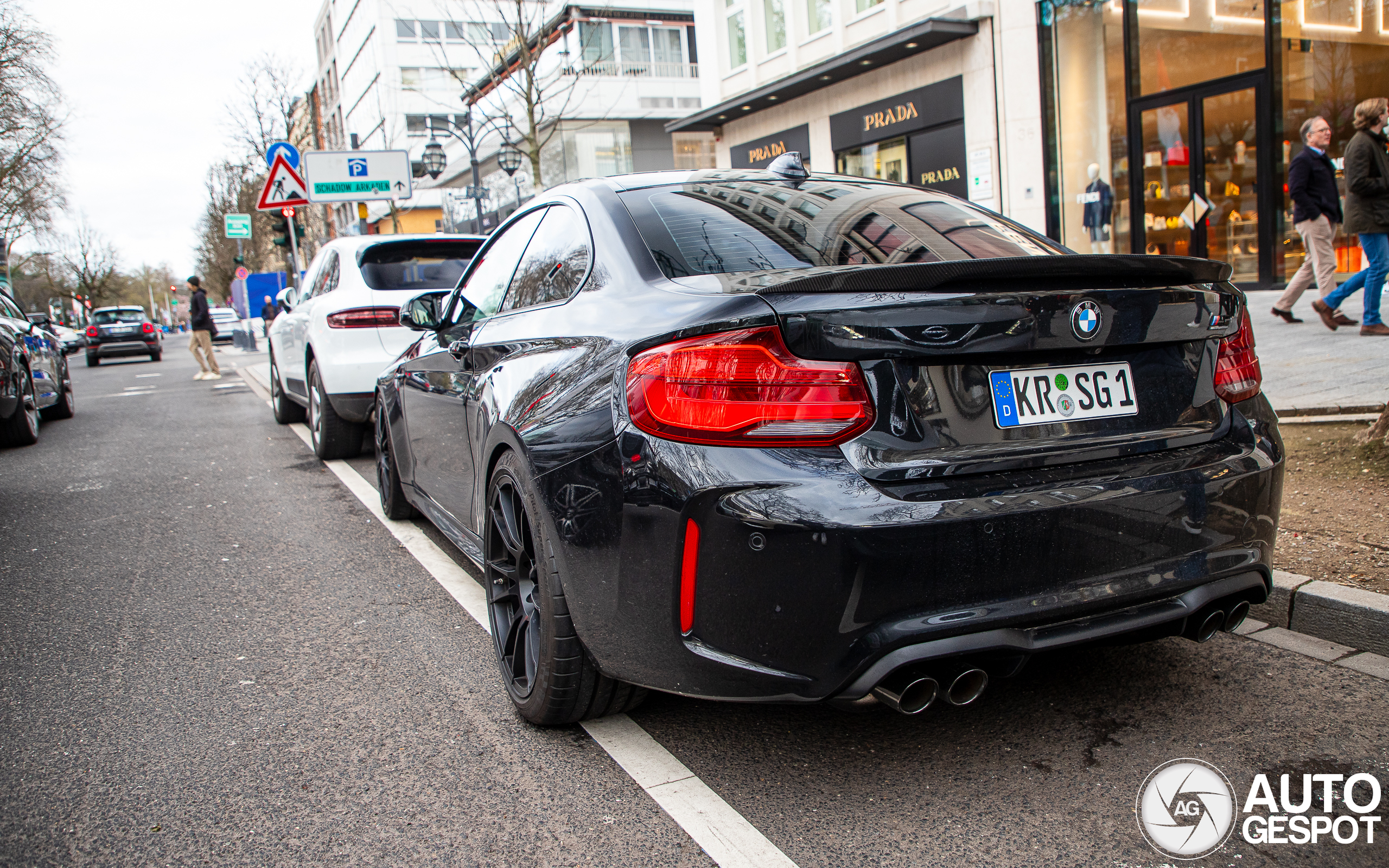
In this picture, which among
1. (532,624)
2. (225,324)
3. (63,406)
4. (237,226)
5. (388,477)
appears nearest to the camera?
(532,624)

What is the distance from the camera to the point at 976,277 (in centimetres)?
229

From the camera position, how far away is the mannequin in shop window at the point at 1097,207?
15.1m

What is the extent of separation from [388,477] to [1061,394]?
4099mm

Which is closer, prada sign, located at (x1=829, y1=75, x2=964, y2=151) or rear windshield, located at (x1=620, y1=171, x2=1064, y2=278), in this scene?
rear windshield, located at (x1=620, y1=171, x2=1064, y2=278)

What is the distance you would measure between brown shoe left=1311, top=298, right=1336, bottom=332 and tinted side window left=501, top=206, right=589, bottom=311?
7872 millimetres

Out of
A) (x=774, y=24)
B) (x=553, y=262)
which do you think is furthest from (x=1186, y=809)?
(x=774, y=24)

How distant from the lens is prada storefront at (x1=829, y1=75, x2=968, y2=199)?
1680 centimetres

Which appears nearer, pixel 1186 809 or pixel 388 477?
pixel 1186 809

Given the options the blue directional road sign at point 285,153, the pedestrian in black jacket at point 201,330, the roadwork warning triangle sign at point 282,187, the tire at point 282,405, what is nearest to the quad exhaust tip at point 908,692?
the tire at point 282,405

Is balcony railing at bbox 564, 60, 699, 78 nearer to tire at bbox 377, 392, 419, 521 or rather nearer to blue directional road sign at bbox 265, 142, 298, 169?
blue directional road sign at bbox 265, 142, 298, 169

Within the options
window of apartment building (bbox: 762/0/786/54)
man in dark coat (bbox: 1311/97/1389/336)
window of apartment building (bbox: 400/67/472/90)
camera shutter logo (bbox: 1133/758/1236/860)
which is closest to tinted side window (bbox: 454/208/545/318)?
camera shutter logo (bbox: 1133/758/1236/860)

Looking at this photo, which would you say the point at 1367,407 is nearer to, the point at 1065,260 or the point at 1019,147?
the point at 1065,260

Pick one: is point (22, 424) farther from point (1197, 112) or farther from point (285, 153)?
point (1197, 112)

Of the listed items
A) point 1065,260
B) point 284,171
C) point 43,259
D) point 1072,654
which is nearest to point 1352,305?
point 1072,654
